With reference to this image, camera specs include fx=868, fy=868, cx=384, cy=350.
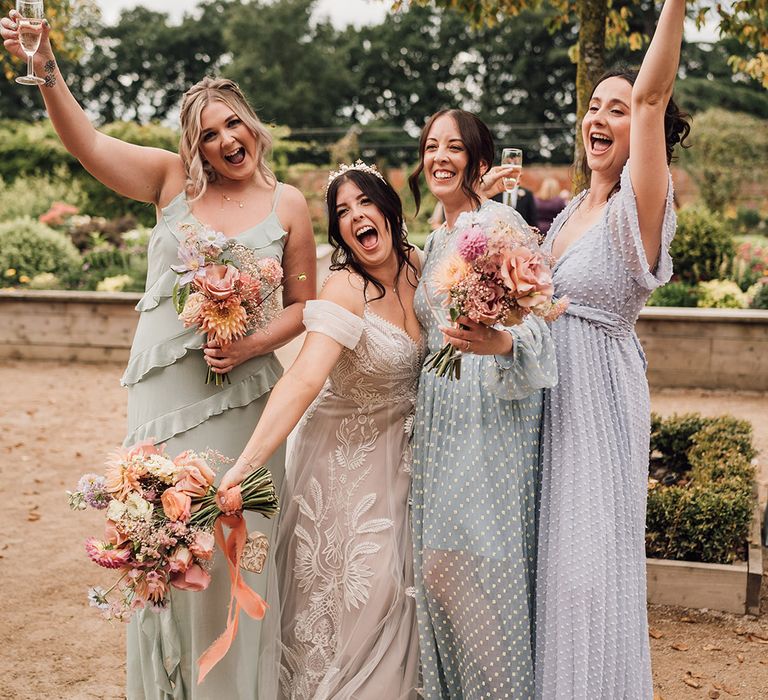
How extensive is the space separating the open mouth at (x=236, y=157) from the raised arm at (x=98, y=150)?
8.7 inches

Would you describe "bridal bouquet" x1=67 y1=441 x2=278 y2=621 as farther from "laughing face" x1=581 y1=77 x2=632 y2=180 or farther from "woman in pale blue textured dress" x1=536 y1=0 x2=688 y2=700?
"laughing face" x1=581 y1=77 x2=632 y2=180

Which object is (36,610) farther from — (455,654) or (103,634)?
(455,654)

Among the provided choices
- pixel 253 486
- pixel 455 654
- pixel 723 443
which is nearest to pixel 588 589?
pixel 455 654

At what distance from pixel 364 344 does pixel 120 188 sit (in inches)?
44.5

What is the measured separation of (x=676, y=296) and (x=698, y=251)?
1363mm

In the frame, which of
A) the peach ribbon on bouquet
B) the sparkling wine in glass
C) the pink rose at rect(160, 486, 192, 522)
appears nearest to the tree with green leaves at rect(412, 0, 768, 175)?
the sparkling wine in glass

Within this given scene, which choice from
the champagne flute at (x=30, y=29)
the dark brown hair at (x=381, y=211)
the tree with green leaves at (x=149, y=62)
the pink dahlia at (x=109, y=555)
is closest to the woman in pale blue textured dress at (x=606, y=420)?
the dark brown hair at (x=381, y=211)

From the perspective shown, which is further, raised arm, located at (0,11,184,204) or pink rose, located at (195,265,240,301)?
raised arm, located at (0,11,184,204)

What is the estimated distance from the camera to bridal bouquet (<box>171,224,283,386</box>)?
2.87 m

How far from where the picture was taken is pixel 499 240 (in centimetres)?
238

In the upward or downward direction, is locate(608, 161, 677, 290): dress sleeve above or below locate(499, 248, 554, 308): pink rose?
above

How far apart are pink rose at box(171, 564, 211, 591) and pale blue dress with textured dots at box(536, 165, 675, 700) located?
1.07 m

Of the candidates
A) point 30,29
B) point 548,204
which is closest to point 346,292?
point 30,29

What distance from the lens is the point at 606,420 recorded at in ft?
9.18
